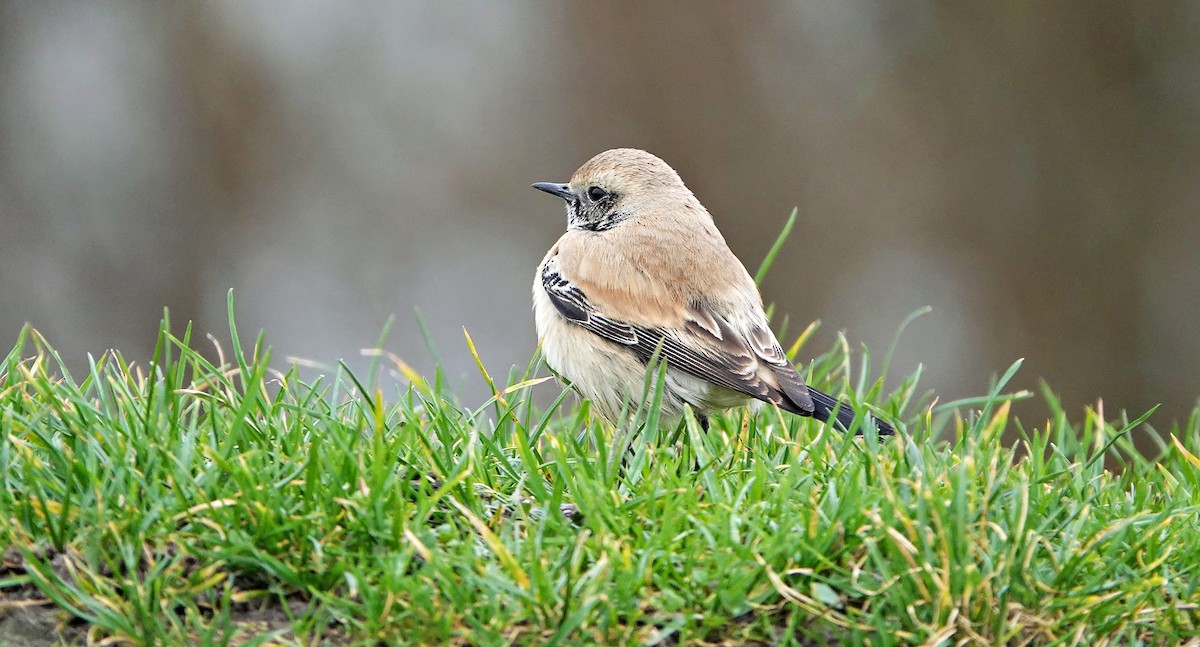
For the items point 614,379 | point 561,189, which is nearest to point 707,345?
point 614,379

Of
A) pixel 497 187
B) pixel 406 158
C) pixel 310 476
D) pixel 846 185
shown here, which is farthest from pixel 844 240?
pixel 310 476

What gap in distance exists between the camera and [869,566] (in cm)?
331

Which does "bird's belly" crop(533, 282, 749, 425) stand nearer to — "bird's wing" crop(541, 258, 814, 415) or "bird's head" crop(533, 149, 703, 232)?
"bird's wing" crop(541, 258, 814, 415)

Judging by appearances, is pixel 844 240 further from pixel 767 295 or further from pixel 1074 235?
pixel 1074 235

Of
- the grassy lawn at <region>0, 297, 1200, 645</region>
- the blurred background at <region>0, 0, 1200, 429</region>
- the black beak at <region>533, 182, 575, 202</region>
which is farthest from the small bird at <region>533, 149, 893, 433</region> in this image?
the blurred background at <region>0, 0, 1200, 429</region>

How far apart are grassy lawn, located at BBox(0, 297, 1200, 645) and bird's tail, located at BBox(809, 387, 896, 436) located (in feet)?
1.67

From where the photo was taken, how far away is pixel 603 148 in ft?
31.6

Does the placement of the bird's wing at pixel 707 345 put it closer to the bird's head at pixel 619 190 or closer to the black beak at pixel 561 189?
the bird's head at pixel 619 190

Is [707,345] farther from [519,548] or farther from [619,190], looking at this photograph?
[519,548]

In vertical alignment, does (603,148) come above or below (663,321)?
above

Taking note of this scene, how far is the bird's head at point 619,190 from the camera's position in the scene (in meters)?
6.24

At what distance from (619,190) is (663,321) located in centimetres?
120

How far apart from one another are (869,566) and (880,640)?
0.24 m

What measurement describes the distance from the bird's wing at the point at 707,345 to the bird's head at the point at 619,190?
2.62ft
